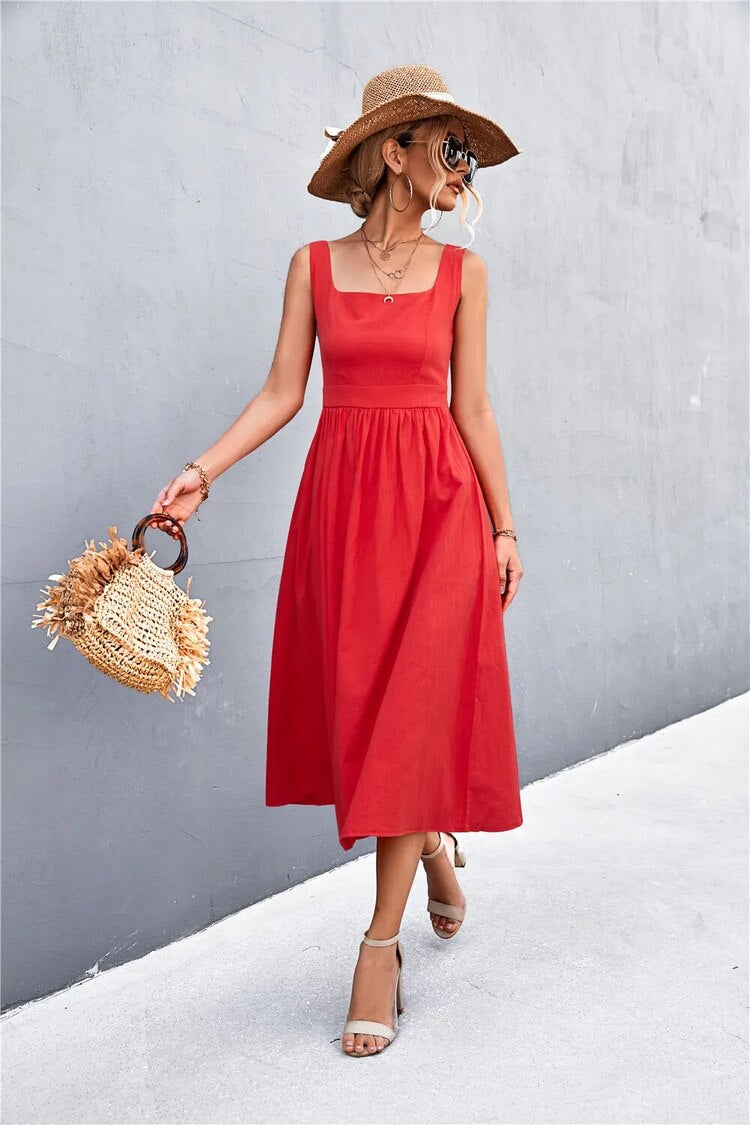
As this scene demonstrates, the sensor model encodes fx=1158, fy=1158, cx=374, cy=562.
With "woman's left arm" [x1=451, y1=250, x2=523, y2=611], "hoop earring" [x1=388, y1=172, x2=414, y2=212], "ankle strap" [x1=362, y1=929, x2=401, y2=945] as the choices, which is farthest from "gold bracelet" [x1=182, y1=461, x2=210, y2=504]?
"ankle strap" [x1=362, y1=929, x2=401, y2=945]

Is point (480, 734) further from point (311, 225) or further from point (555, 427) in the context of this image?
point (555, 427)

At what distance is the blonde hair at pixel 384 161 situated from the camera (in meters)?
2.25

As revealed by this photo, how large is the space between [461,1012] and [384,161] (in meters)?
1.67

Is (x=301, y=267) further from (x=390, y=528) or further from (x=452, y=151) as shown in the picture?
(x=390, y=528)

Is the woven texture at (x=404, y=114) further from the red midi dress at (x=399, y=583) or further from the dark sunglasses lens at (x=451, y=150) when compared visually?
the red midi dress at (x=399, y=583)

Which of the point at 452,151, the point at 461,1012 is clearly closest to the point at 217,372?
the point at 452,151

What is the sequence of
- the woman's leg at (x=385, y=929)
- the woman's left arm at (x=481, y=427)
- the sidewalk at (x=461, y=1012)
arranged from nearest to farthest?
the sidewalk at (x=461, y=1012) → the woman's leg at (x=385, y=929) → the woman's left arm at (x=481, y=427)

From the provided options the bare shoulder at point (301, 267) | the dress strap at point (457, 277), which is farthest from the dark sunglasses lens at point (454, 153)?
the bare shoulder at point (301, 267)

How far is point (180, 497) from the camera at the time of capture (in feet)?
7.11

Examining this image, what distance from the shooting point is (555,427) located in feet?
13.1

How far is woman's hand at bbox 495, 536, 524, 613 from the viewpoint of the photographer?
2.41 metres

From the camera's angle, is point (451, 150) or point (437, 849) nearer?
point (451, 150)

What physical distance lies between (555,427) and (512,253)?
0.62 meters

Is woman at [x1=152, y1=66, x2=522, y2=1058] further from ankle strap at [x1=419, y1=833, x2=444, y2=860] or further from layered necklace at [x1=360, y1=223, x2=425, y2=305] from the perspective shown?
ankle strap at [x1=419, y1=833, x2=444, y2=860]
